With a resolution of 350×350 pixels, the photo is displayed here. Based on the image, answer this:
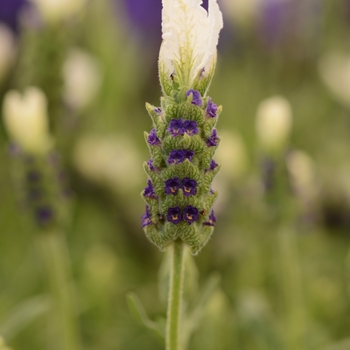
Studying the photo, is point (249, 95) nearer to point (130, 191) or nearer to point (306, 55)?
point (306, 55)

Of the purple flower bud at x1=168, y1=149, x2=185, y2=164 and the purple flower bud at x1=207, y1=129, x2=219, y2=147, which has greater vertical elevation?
the purple flower bud at x1=207, y1=129, x2=219, y2=147

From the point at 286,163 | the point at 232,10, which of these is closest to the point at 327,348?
the point at 286,163

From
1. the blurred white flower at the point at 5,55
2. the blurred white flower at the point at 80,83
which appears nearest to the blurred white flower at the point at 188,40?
the blurred white flower at the point at 80,83

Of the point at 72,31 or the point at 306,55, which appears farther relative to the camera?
the point at 306,55

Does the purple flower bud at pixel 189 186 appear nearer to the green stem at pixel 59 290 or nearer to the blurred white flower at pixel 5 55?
the green stem at pixel 59 290

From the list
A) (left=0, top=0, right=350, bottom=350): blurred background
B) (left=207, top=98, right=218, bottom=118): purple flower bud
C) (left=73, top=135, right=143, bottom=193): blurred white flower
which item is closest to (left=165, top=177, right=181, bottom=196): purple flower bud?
(left=207, top=98, right=218, bottom=118): purple flower bud

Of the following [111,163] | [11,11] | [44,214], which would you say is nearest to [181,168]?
[44,214]

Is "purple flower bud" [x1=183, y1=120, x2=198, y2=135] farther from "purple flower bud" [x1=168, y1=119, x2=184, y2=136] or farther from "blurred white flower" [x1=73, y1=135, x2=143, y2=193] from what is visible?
"blurred white flower" [x1=73, y1=135, x2=143, y2=193]
